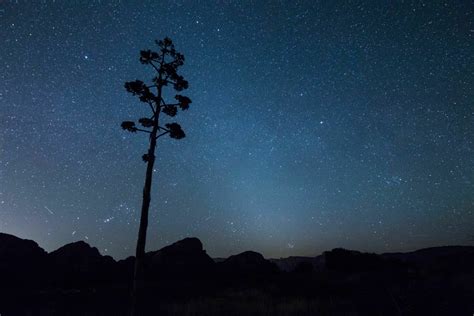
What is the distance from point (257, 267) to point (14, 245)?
30727 millimetres

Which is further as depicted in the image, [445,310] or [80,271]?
[80,271]

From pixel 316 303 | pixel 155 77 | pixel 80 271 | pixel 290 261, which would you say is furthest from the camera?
pixel 290 261

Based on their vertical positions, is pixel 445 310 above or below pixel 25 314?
below

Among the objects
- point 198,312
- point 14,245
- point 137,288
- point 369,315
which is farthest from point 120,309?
point 14,245

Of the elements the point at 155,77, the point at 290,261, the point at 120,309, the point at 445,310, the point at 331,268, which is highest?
the point at 290,261

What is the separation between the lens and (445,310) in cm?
1234

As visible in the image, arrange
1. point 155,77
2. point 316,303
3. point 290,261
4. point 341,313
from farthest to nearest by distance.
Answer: point 290,261 → point 316,303 → point 155,77 → point 341,313

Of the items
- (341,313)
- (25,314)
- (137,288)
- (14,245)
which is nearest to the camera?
(137,288)

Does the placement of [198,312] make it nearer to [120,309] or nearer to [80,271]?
[120,309]

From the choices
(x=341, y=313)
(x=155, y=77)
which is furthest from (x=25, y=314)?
(x=341, y=313)

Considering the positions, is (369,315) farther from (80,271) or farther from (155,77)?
(80,271)

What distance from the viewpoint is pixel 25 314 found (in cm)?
1677

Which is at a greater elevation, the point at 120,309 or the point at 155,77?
the point at 155,77

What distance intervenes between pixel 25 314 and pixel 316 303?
44.8ft
